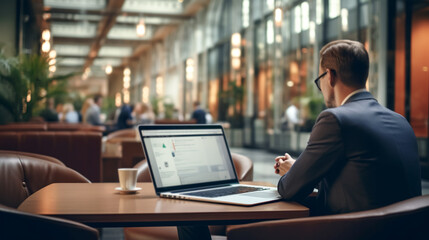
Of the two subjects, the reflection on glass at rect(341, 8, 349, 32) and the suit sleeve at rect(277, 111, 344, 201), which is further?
the reflection on glass at rect(341, 8, 349, 32)

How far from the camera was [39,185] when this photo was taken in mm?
2510

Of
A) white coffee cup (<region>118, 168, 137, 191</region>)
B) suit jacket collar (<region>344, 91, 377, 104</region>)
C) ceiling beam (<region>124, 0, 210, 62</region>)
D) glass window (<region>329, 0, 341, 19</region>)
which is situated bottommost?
white coffee cup (<region>118, 168, 137, 191</region>)

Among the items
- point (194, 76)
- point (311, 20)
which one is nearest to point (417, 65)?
point (311, 20)

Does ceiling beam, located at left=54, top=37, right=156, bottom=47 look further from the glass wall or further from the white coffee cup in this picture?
the white coffee cup

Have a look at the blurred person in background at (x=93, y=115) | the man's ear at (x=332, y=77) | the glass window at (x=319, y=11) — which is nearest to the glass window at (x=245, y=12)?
the glass window at (x=319, y=11)

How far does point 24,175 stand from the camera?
2.47 meters

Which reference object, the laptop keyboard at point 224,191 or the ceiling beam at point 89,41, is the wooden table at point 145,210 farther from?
the ceiling beam at point 89,41

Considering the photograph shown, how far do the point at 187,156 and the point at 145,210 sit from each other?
449 mm

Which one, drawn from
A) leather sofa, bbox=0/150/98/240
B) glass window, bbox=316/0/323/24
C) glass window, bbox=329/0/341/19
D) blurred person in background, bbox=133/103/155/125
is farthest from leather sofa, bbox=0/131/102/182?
glass window, bbox=316/0/323/24

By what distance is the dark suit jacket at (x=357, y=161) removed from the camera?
1639 millimetres

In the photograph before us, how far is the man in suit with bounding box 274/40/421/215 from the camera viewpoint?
5.38 feet

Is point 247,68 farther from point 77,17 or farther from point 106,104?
point 106,104

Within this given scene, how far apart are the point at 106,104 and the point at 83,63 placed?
36.0ft

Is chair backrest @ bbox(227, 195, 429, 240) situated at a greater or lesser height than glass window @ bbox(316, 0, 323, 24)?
lesser
